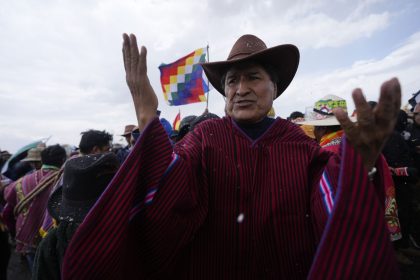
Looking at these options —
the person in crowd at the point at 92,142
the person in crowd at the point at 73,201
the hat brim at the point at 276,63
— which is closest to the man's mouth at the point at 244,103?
the hat brim at the point at 276,63

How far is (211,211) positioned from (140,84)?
0.75 m

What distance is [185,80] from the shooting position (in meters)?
7.11

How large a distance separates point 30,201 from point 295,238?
3344mm

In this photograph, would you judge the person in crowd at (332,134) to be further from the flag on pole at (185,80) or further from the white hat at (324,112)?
the flag on pole at (185,80)

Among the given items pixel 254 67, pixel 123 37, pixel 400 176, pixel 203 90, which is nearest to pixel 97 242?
pixel 123 37

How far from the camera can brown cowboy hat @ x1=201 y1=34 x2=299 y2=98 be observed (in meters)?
1.80

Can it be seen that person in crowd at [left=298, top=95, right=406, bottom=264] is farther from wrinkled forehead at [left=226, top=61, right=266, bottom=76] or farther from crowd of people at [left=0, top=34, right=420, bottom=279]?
wrinkled forehead at [left=226, top=61, right=266, bottom=76]

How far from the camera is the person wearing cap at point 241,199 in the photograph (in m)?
0.99

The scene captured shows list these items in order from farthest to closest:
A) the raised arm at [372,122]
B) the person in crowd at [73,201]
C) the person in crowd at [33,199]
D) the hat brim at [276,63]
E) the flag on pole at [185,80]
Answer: the flag on pole at [185,80], the person in crowd at [33,199], the person in crowd at [73,201], the hat brim at [276,63], the raised arm at [372,122]

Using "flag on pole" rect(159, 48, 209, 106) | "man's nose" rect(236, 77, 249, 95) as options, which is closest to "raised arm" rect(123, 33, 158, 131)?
"man's nose" rect(236, 77, 249, 95)

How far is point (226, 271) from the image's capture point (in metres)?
1.51

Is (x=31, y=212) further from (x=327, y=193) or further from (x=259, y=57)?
(x=327, y=193)

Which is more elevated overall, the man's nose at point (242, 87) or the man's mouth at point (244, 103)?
the man's nose at point (242, 87)

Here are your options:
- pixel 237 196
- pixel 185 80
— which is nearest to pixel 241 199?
pixel 237 196
